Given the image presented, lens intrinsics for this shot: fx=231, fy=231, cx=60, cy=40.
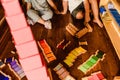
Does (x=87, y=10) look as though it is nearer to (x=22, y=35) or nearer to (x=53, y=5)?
(x=53, y=5)

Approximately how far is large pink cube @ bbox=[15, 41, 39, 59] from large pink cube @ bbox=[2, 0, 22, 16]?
23 cm

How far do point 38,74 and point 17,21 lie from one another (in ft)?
1.54

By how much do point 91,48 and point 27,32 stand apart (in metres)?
1.01

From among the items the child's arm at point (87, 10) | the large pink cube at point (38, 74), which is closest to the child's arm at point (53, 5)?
the child's arm at point (87, 10)

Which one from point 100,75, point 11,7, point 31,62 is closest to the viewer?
point 11,7

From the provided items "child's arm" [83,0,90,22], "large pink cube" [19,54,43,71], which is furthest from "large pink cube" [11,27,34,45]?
"child's arm" [83,0,90,22]

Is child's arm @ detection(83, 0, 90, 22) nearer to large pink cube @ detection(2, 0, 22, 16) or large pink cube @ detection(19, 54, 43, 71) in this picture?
large pink cube @ detection(19, 54, 43, 71)

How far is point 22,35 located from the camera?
144 centimetres

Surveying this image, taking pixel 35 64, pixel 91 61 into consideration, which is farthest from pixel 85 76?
pixel 35 64

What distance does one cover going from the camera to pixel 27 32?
1438 mm

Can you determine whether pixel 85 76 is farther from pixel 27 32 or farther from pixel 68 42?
pixel 27 32

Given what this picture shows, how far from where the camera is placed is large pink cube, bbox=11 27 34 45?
1422mm

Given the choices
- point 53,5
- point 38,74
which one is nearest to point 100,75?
point 38,74

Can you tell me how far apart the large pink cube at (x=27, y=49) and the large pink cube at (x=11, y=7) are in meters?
0.23
